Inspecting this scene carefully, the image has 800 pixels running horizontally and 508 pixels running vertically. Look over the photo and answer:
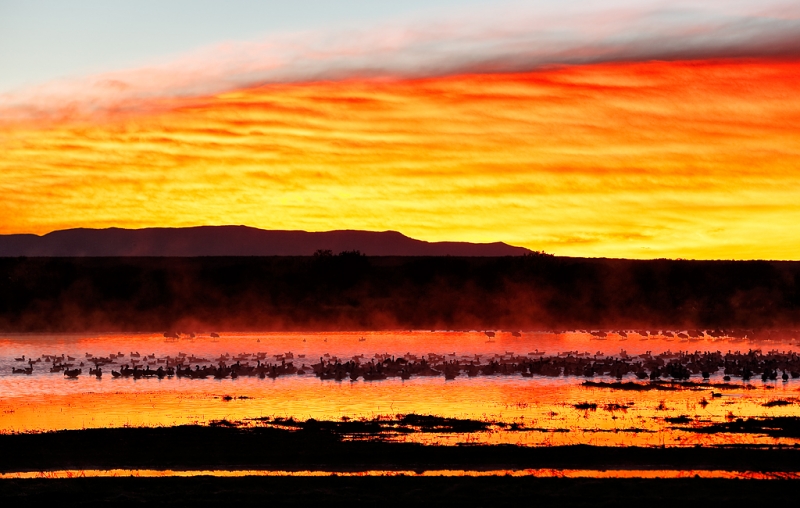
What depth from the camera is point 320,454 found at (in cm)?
2264

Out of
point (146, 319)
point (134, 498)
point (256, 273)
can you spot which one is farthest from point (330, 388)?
point (256, 273)

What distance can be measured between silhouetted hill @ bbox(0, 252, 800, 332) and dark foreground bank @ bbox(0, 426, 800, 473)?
162ft

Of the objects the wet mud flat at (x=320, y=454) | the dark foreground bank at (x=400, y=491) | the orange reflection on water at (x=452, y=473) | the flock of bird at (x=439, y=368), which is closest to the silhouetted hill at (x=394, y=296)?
the flock of bird at (x=439, y=368)

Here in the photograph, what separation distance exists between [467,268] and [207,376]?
2537 inches

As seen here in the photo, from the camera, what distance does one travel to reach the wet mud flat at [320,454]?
848 inches

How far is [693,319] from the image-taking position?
81938mm

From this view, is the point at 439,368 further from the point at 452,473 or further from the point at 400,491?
the point at 400,491

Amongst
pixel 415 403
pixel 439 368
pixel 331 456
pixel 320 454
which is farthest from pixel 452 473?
pixel 439 368

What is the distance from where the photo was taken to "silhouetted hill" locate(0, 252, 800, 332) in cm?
7712

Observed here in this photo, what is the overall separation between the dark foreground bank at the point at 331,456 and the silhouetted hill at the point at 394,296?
49.3m

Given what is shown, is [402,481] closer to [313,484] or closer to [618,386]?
[313,484]

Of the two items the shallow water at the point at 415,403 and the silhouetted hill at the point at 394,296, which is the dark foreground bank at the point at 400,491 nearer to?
the shallow water at the point at 415,403

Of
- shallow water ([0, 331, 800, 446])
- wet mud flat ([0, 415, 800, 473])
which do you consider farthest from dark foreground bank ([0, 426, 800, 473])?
shallow water ([0, 331, 800, 446])

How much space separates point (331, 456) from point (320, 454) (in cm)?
35
